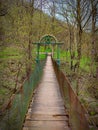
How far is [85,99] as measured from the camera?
14.8m

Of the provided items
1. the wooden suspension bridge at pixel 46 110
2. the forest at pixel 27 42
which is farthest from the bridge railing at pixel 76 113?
the forest at pixel 27 42

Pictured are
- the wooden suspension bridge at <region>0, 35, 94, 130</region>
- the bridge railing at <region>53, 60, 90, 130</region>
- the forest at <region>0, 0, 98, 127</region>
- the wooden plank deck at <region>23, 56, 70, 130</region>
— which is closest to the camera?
the bridge railing at <region>53, 60, 90, 130</region>

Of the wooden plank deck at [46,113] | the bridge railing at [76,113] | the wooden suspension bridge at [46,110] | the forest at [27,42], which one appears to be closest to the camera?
the bridge railing at [76,113]

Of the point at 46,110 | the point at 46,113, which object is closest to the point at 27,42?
the point at 46,110

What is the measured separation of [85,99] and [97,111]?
193 centimetres

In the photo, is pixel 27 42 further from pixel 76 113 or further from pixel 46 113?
pixel 76 113

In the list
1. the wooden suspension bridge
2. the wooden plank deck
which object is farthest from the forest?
the wooden suspension bridge

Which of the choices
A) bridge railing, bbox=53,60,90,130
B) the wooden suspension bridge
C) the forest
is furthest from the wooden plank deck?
the forest

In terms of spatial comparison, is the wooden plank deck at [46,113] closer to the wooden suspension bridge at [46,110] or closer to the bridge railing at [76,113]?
the wooden suspension bridge at [46,110]

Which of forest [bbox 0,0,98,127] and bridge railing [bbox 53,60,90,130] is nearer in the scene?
bridge railing [bbox 53,60,90,130]

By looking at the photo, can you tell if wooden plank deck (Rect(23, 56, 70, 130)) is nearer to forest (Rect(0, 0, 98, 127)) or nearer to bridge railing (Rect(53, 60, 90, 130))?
bridge railing (Rect(53, 60, 90, 130))

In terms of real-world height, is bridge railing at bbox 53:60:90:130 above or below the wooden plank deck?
above

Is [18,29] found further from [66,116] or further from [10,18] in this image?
[66,116]

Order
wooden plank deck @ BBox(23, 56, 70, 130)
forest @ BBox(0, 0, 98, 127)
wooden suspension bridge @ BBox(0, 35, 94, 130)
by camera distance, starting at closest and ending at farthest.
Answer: wooden suspension bridge @ BBox(0, 35, 94, 130), wooden plank deck @ BBox(23, 56, 70, 130), forest @ BBox(0, 0, 98, 127)
